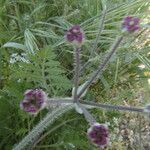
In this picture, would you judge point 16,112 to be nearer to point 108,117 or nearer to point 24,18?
point 108,117

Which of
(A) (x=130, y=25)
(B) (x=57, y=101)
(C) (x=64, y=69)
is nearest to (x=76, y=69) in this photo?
(B) (x=57, y=101)

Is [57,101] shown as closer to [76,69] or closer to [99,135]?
[76,69]

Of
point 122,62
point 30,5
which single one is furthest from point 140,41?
point 30,5

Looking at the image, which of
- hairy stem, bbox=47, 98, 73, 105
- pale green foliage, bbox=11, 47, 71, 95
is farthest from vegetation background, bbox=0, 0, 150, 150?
hairy stem, bbox=47, 98, 73, 105

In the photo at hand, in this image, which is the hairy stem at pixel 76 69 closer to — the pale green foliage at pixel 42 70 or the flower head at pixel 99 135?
the flower head at pixel 99 135

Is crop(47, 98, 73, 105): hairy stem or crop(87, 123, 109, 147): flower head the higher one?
crop(47, 98, 73, 105): hairy stem

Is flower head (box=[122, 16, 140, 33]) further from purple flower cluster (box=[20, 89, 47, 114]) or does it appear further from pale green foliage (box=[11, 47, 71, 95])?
pale green foliage (box=[11, 47, 71, 95])

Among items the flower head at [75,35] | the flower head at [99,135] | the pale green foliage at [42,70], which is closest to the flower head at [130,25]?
the flower head at [75,35]
